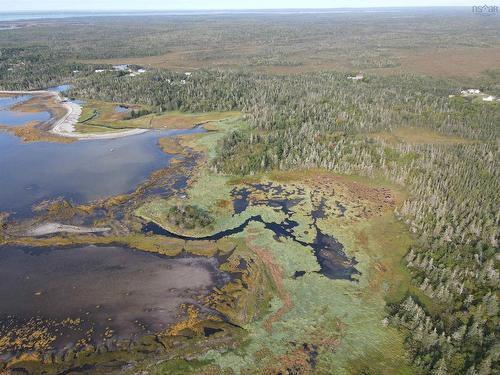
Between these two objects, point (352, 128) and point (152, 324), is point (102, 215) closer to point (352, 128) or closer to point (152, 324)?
point (152, 324)

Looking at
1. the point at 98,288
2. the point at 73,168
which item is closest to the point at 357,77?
the point at 73,168

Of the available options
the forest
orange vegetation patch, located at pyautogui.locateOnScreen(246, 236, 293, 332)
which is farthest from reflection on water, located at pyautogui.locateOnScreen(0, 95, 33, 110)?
orange vegetation patch, located at pyautogui.locateOnScreen(246, 236, 293, 332)

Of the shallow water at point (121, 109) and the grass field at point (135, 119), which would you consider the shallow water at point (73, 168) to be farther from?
the shallow water at point (121, 109)

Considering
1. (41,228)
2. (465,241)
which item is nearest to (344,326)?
(465,241)

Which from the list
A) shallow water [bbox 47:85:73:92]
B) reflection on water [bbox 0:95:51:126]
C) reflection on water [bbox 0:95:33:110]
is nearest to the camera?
reflection on water [bbox 0:95:51:126]

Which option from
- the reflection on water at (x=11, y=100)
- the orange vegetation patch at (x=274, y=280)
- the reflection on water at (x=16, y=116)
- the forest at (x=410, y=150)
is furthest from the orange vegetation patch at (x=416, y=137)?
the reflection on water at (x=11, y=100)

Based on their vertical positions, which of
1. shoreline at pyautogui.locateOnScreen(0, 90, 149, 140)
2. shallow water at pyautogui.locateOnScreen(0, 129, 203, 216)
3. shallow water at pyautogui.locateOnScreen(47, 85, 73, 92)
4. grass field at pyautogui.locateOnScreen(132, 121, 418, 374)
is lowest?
grass field at pyautogui.locateOnScreen(132, 121, 418, 374)

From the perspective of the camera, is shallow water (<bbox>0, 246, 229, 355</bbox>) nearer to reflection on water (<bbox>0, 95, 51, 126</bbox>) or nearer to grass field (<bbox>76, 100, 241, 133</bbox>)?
grass field (<bbox>76, 100, 241, 133</bbox>)
